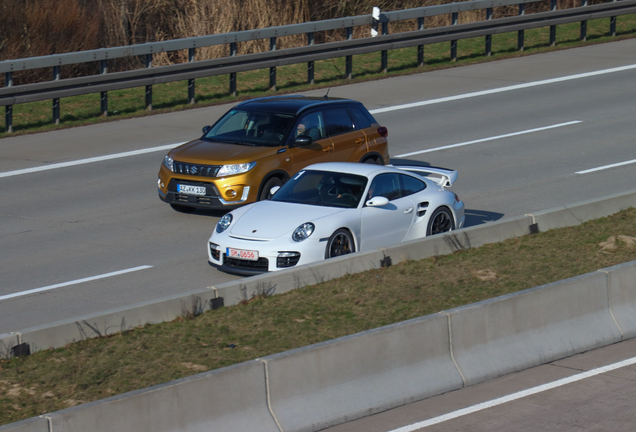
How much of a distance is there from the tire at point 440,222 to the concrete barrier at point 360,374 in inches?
184

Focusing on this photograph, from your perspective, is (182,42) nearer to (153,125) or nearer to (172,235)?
(153,125)

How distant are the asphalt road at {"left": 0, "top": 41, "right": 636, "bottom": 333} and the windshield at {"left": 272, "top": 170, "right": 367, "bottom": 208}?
1446 mm

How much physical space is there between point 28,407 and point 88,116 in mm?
15329

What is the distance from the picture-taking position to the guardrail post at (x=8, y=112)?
2008cm

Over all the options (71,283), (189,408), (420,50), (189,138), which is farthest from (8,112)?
(189,408)

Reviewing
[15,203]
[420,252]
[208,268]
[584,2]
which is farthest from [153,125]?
[584,2]

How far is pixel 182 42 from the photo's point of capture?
22891mm

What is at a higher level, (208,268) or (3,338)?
(3,338)

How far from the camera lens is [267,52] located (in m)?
23.9

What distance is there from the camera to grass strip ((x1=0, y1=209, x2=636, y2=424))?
25.5 feet

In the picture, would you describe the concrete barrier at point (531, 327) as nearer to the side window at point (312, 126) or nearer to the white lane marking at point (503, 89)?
the side window at point (312, 126)

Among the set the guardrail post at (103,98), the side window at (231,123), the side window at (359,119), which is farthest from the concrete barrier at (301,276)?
the guardrail post at (103,98)

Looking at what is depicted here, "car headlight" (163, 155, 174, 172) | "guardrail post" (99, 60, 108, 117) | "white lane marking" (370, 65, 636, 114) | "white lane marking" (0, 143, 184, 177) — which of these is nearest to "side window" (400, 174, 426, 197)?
"car headlight" (163, 155, 174, 172)

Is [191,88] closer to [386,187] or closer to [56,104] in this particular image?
[56,104]
